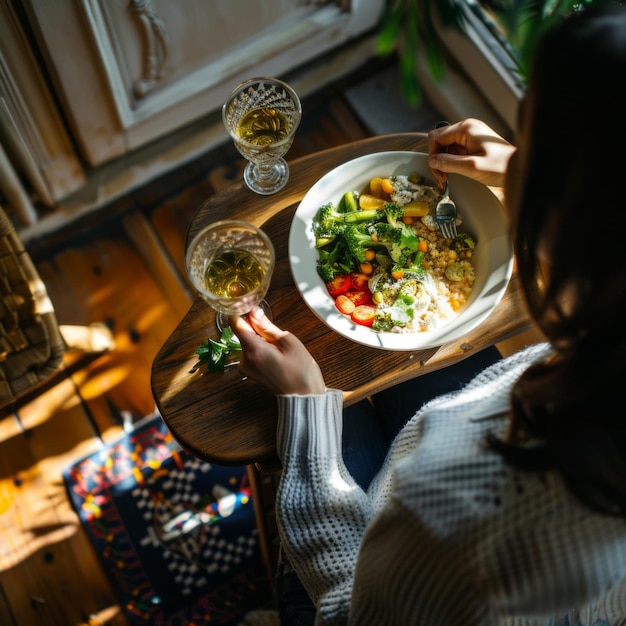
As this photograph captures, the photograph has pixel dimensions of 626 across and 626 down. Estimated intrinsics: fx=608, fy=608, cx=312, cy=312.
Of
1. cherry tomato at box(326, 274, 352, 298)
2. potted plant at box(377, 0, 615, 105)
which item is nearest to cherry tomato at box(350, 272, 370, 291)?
cherry tomato at box(326, 274, 352, 298)

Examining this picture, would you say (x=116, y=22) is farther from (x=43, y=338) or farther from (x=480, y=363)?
(x=480, y=363)

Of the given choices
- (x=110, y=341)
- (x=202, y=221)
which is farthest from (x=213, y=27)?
(x=110, y=341)

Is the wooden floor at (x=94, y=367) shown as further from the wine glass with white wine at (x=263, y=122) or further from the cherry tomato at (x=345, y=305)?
the cherry tomato at (x=345, y=305)

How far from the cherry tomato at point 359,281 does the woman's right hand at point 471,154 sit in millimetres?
245

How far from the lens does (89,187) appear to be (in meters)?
2.04

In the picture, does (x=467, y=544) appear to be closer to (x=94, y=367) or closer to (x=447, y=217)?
(x=447, y=217)

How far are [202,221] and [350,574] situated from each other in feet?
2.37

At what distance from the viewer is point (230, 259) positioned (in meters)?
1.14

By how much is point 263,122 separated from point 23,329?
0.76 m

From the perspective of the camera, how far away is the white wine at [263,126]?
1.23 m

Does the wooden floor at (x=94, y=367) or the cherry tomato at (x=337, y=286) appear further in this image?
the wooden floor at (x=94, y=367)

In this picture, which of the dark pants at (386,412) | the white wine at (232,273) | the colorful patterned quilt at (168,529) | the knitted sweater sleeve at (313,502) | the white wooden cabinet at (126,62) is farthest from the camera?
the colorful patterned quilt at (168,529)

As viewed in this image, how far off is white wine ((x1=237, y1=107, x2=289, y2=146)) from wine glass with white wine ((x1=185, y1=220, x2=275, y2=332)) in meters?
0.24

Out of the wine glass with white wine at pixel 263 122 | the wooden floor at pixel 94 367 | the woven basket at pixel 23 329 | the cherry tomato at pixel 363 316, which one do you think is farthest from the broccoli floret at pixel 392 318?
the wooden floor at pixel 94 367
